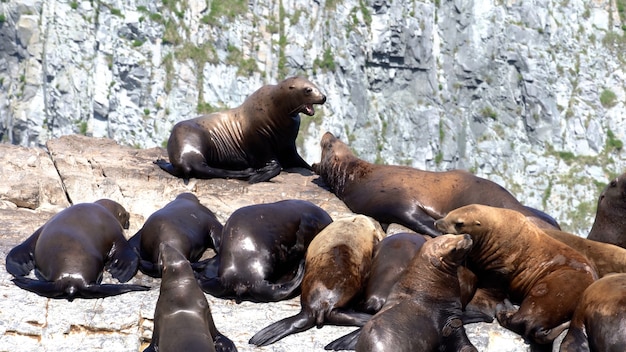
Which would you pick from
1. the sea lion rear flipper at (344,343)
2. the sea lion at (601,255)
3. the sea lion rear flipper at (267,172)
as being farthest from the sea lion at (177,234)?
the sea lion at (601,255)

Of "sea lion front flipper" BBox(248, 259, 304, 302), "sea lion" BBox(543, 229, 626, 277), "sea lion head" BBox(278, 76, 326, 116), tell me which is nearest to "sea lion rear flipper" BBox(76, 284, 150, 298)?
"sea lion front flipper" BBox(248, 259, 304, 302)

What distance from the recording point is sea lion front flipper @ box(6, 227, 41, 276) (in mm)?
7938

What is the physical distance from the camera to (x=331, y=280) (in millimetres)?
7133

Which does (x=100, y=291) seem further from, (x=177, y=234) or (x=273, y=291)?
(x=273, y=291)

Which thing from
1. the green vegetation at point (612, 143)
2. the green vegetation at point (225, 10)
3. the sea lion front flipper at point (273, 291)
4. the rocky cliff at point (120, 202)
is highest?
the sea lion front flipper at point (273, 291)

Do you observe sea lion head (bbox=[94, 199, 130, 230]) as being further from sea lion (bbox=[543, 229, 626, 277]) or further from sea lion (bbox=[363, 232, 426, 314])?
sea lion (bbox=[543, 229, 626, 277])

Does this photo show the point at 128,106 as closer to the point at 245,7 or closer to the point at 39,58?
the point at 39,58

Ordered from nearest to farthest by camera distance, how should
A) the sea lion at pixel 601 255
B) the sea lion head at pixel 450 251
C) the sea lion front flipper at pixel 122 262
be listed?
the sea lion head at pixel 450 251
the sea lion at pixel 601 255
the sea lion front flipper at pixel 122 262

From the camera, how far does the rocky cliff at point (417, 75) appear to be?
322 feet

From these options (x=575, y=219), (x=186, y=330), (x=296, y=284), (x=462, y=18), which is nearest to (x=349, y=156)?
(x=296, y=284)

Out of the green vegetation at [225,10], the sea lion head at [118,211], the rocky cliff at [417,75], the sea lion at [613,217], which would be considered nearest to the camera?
the sea lion at [613,217]

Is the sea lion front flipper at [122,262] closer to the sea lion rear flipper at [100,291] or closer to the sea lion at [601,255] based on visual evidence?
the sea lion rear flipper at [100,291]

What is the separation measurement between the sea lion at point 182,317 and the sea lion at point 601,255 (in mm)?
3315

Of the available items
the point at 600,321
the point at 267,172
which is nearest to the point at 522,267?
the point at 600,321
